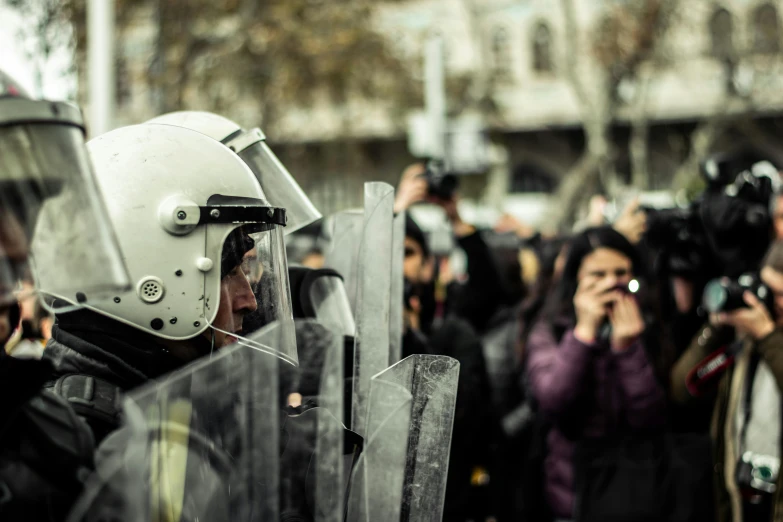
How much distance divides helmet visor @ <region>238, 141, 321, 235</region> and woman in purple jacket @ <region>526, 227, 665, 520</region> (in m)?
1.31

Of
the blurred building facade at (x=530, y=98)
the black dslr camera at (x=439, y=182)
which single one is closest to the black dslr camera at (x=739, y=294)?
the black dslr camera at (x=439, y=182)

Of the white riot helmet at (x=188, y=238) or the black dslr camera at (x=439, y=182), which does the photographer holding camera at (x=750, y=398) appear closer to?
the black dslr camera at (x=439, y=182)

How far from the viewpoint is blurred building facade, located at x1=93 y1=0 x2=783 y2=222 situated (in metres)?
18.4

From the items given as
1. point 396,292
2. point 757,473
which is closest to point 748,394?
point 757,473

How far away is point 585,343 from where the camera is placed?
352 cm

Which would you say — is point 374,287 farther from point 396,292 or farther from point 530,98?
point 530,98

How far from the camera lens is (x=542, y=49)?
90.3ft

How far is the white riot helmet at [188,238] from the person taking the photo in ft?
6.39

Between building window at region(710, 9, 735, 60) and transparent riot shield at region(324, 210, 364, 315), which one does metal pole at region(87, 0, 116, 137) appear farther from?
building window at region(710, 9, 735, 60)

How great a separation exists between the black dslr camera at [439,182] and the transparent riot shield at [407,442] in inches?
101

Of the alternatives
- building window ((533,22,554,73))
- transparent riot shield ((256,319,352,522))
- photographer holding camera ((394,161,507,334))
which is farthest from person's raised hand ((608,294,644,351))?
building window ((533,22,554,73))

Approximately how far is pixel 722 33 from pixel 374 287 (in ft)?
67.9

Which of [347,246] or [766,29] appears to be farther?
[766,29]

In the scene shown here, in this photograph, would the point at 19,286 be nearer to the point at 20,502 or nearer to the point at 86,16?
the point at 20,502
